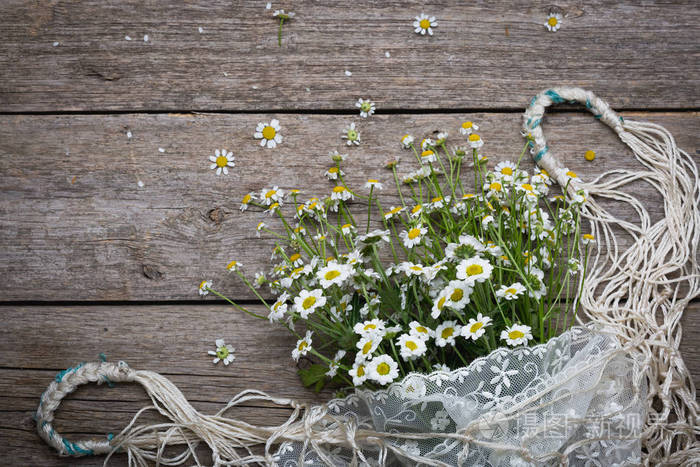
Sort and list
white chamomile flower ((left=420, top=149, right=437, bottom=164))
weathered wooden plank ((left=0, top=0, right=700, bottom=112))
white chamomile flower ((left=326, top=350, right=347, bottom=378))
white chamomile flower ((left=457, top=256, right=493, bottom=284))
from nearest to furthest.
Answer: white chamomile flower ((left=457, top=256, right=493, bottom=284)), white chamomile flower ((left=326, top=350, right=347, bottom=378)), white chamomile flower ((left=420, top=149, right=437, bottom=164)), weathered wooden plank ((left=0, top=0, right=700, bottom=112))

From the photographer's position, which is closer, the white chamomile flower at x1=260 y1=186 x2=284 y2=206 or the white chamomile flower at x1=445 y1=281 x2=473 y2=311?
the white chamomile flower at x1=445 y1=281 x2=473 y2=311

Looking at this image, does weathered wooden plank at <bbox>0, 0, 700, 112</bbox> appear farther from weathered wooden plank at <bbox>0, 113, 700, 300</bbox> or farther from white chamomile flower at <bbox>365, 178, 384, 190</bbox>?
white chamomile flower at <bbox>365, 178, 384, 190</bbox>

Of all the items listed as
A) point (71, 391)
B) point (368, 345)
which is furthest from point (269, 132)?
point (71, 391)

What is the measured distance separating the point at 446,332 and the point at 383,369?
10 cm

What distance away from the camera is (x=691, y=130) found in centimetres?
95

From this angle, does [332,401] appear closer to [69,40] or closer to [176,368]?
[176,368]

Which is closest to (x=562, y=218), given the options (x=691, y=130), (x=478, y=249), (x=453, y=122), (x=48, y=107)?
(x=478, y=249)

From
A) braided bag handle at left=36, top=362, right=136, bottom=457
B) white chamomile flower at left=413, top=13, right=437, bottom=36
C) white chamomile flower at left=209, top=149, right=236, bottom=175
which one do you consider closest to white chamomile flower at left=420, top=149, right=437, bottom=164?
white chamomile flower at left=413, top=13, right=437, bottom=36

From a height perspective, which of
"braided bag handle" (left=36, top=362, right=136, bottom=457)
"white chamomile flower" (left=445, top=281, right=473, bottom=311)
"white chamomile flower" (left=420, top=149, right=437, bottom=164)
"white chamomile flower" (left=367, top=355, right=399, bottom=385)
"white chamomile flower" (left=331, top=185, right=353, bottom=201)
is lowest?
"braided bag handle" (left=36, top=362, right=136, bottom=457)

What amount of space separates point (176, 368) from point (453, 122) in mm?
646

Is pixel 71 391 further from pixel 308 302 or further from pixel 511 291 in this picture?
pixel 511 291

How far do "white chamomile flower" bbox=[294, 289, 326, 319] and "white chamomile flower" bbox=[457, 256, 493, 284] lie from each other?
19 cm

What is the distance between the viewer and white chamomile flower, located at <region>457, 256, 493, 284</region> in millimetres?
664

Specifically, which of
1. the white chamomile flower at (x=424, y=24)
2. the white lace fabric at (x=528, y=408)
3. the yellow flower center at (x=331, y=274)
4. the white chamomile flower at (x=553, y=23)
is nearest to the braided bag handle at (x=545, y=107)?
the white chamomile flower at (x=553, y=23)
